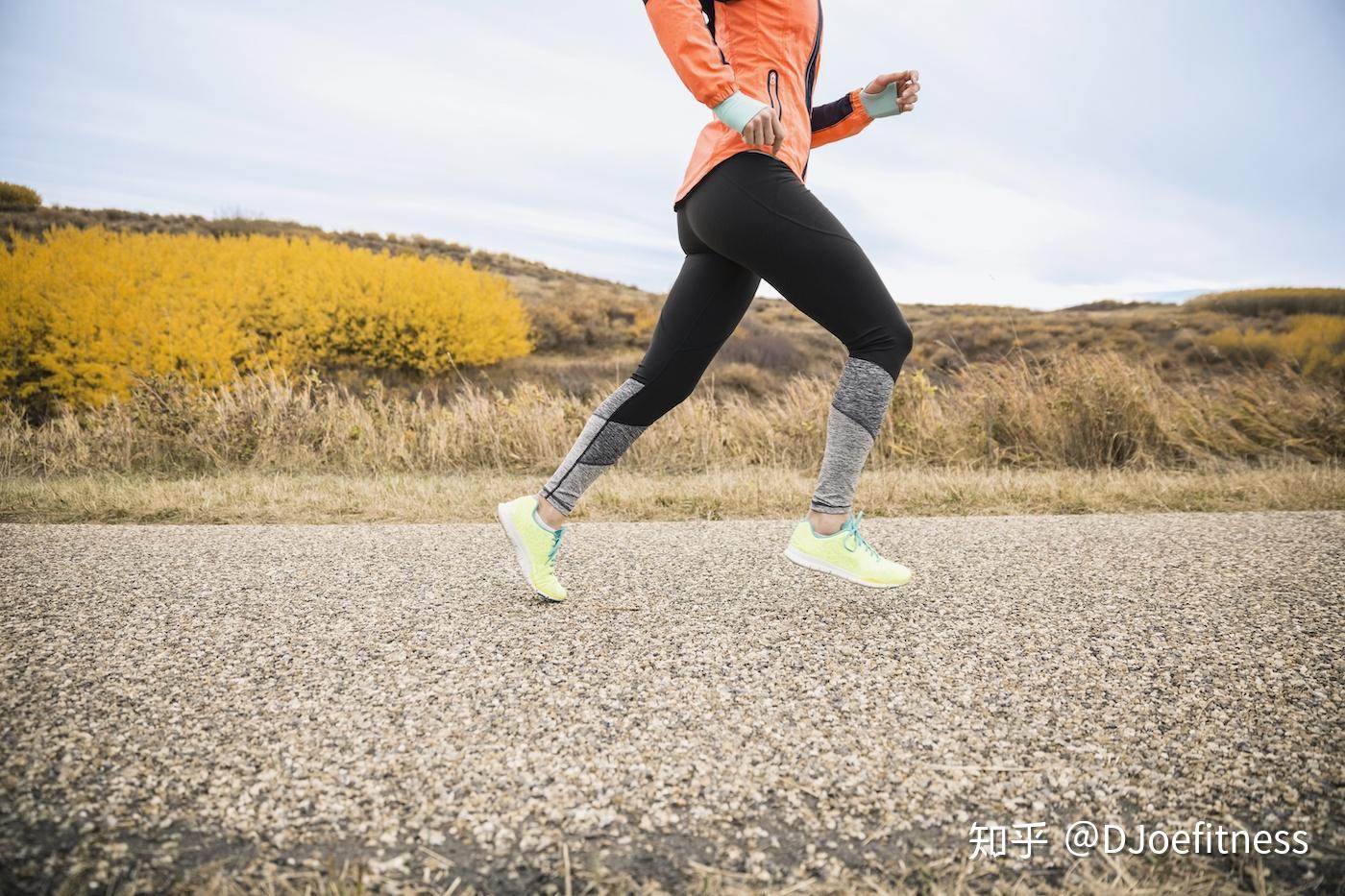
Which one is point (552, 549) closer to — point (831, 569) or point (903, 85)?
point (831, 569)

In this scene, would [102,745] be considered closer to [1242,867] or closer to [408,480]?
[1242,867]

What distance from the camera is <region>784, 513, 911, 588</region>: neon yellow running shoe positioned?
2270mm

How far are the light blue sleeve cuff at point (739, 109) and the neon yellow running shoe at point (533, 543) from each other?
1.28 meters

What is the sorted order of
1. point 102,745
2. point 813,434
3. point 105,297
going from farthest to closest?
point 105,297 → point 813,434 → point 102,745

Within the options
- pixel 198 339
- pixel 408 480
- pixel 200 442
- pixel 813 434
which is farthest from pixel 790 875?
pixel 198 339

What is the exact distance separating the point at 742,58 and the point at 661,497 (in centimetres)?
279

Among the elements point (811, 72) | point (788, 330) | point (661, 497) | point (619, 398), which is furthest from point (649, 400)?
point (788, 330)

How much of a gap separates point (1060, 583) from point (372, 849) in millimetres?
2295

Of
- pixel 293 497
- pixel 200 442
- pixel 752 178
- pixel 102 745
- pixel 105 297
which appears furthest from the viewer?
pixel 105 297

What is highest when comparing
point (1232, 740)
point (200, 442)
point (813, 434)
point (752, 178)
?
point (752, 178)

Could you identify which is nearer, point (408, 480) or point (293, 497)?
point (293, 497)

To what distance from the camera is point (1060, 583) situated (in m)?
2.55

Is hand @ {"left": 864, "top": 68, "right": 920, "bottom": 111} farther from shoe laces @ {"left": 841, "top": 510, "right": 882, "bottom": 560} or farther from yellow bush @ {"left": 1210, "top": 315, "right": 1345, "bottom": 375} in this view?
yellow bush @ {"left": 1210, "top": 315, "right": 1345, "bottom": 375}

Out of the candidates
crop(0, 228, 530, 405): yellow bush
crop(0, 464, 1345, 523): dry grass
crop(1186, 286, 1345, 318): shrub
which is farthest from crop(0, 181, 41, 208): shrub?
crop(1186, 286, 1345, 318): shrub
